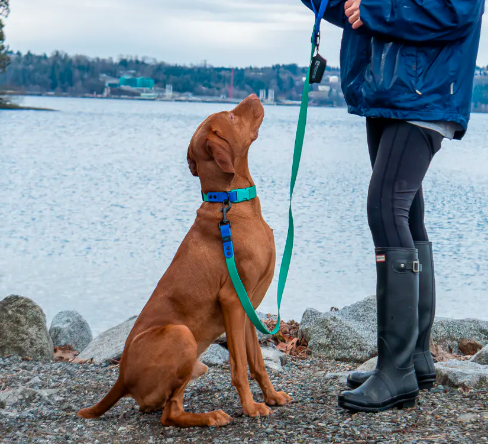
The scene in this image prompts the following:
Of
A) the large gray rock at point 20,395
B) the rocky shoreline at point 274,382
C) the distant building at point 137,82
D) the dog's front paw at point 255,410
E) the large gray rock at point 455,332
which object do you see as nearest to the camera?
the rocky shoreline at point 274,382

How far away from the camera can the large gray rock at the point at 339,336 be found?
16.1 ft

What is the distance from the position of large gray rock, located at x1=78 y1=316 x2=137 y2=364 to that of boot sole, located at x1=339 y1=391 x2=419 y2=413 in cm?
210

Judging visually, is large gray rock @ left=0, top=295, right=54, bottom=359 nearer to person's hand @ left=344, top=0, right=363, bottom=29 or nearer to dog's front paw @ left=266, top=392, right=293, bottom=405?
dog's front paw @ left=266, top=392, right=293, bottom=405

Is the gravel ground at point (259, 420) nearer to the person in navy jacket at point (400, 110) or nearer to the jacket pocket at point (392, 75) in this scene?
the person in navy jacket at point (400, 110)

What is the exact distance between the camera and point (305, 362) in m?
4.81

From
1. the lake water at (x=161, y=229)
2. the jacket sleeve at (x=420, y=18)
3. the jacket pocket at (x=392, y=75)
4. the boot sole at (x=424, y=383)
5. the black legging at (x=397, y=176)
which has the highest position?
the jacket sleeve at (x=420, y=18)

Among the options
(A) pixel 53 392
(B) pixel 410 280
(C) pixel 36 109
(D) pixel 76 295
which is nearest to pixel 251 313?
(B) pixel 410 280

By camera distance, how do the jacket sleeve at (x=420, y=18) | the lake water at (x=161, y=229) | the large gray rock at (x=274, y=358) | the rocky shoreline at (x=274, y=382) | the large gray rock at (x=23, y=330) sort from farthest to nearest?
the lake water at (x=161, y=229), the large gray rock at (x=23, y=330), the large gray rock at (x=274, y=358), the rocky shoreline at (x=274, y=382), the jacket sleeve at (x=420, y=18)

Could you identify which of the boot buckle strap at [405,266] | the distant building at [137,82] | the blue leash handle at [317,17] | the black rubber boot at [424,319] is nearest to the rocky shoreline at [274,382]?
the black rubber boot at [424,319]

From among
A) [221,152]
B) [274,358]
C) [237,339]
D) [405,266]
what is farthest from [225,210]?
[274,358]

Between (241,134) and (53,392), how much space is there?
1847 millimetres

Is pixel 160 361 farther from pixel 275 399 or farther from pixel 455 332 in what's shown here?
pixel 455 332

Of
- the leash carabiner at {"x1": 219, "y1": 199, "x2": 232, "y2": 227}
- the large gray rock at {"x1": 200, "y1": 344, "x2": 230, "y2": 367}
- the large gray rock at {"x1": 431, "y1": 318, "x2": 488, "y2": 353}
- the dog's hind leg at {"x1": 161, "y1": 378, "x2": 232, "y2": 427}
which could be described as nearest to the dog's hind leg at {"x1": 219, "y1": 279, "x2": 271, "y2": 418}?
the dog's hind leg at {"x1": 161, "y1": 378, "x2": 232, "y2": 427}

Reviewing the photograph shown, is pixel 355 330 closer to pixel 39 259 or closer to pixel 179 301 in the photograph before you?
pixel 179 301
